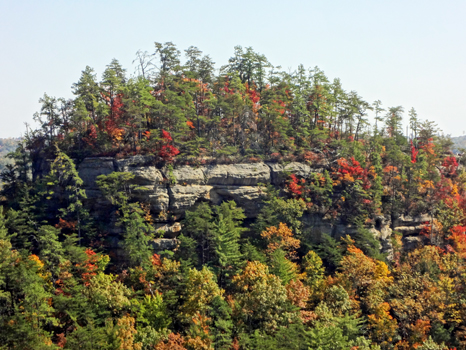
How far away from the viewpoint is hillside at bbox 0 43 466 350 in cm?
3086

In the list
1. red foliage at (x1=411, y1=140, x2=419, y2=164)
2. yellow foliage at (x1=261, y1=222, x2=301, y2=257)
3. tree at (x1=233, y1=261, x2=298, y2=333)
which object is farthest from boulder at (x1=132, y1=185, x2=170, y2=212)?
red foliage at (x1=411, y1=140, x2=419, y2=164)

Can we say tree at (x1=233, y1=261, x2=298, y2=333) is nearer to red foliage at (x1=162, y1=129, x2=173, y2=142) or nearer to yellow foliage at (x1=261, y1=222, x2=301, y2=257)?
yellow foliage at (x1=261, y1=222, x2=301, y2=257)

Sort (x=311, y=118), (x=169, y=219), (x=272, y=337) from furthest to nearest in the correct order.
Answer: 1. (x=311, y=118)
2. (x=169, y=219)
3. (x=272, y=337)

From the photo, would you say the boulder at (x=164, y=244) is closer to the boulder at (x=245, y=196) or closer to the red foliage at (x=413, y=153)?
the boulder at (x=245, y=196)

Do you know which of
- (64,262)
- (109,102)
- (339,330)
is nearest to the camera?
(339,330)

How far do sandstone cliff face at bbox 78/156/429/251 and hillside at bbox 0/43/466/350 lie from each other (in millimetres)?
158

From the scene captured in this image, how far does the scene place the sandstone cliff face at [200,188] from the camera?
4025 cm

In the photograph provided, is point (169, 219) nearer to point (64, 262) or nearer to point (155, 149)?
point (155, 149)

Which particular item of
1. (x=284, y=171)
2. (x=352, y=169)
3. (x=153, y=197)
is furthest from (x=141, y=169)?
(x=352, y=169)

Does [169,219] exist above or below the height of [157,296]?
above

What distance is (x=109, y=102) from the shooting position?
152 ft

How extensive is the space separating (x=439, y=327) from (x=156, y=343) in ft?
72.2

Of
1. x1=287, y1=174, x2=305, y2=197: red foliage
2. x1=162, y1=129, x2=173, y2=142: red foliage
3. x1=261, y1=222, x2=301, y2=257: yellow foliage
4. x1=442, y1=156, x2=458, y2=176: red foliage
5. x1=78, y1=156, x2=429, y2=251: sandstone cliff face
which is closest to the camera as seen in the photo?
x1=261, y1=222, x2=301, y2=257: yellow foliage

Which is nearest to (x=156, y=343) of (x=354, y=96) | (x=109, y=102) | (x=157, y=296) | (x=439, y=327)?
(x=157, y=296)
